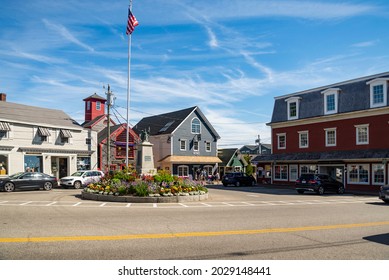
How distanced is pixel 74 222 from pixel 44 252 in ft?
12.5

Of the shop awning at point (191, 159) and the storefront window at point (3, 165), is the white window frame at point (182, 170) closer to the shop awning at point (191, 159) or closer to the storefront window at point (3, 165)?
the shop awning at point (191, 159)

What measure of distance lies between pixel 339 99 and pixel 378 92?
12.9 feet

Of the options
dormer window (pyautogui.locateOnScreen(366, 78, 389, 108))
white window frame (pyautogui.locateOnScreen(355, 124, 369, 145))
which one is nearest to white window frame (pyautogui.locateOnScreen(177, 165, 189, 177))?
white window frame (pyautogui.locateOnScreen(355, 124, 369, 145))

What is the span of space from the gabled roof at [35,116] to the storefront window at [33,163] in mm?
3300

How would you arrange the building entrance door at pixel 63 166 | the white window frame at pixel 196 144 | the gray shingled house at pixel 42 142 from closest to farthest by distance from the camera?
the gray shingled house at pixel 42 142
the building entrance door at pixel 63 166
the white window frame at pixel 196 144

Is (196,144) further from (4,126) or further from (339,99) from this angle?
(4,126)

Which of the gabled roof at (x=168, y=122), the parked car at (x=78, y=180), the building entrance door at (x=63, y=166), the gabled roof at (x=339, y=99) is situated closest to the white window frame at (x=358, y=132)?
the gabled roof at (x=339, y=99)

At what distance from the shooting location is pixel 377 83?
30.4 metres

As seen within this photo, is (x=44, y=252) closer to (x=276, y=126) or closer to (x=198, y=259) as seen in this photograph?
(x=198, y=259)

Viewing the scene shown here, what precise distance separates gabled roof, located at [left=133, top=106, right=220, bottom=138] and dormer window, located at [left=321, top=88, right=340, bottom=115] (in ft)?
65.4

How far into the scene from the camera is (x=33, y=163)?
114 feet

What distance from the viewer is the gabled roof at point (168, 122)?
162ft

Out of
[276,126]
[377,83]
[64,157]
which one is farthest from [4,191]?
[377,83]

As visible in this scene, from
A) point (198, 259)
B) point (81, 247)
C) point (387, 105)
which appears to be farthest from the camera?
point (387, 105)
